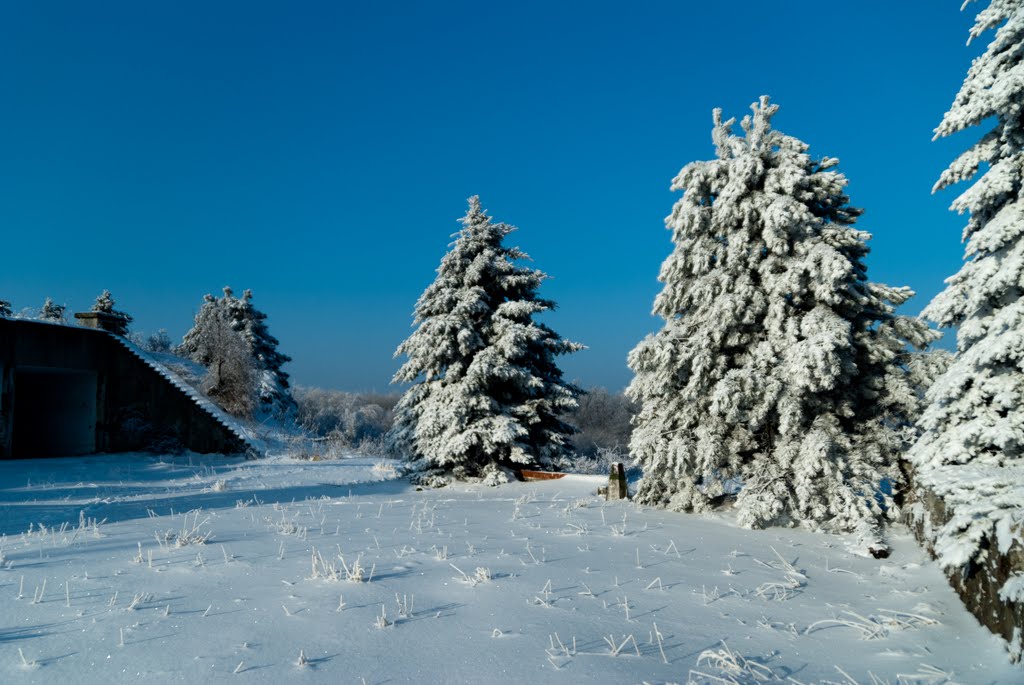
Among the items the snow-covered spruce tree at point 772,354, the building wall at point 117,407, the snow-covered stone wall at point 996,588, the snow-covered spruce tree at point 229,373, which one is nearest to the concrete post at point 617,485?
the snow-covered spruce tree at point 772,354

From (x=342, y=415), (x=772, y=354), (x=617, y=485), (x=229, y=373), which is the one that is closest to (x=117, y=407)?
(x=229, y=373)

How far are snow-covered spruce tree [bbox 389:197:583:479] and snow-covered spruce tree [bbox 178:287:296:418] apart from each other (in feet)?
64.9

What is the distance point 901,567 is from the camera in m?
7.53

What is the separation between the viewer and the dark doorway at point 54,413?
22156 millimetres

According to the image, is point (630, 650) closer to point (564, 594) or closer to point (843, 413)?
point (564, 594)

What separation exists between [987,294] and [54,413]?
1115 inches

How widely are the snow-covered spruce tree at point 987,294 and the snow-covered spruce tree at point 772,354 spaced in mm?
1859

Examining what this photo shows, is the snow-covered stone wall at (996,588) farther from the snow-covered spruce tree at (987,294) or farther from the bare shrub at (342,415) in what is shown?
the bare shrub at (342,415)

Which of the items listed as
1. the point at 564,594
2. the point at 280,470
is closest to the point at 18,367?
the point at 280,470

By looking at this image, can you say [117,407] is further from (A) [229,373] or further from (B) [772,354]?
(B) [772,354]

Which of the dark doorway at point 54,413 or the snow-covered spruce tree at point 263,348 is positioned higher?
the snow-covered spruce tree at point 263,348

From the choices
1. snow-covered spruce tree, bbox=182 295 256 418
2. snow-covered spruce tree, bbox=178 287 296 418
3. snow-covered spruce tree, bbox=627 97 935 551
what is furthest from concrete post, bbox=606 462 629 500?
snow-covered spruce tree, bbox=178 287 296 418

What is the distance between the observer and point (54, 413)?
76.6 ft

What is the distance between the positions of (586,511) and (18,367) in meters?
19.8
